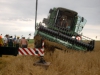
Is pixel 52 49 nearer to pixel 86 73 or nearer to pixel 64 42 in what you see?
pixel 64 42

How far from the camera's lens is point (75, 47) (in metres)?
11.0

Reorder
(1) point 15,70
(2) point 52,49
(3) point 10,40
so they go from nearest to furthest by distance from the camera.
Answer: (1) point 15,70 < (2) point 52,49 < (3) point 10,40

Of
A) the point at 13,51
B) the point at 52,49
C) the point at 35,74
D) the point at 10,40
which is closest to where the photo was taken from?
the point at 35,74

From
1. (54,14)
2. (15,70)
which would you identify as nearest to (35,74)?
(15,70)

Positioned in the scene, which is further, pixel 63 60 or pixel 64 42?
pixel 64 42

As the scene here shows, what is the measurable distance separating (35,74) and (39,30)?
503cm

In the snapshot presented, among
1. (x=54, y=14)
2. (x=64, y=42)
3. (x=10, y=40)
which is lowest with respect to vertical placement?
(x=10, y=40)

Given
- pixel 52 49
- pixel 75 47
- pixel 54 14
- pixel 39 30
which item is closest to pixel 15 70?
pixel 52 49

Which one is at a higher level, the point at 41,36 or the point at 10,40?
the point at 41,36

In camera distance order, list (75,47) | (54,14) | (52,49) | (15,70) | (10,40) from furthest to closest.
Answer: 1. (10,40)
2. (54,14)
3. (75,47)
4. (52,49)
5. (15,70)

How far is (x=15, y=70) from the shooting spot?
264 inches

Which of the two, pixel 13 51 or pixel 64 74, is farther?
pixel 13 51

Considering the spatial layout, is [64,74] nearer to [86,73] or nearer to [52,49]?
[86,73]

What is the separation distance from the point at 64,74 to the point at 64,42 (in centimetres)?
463
